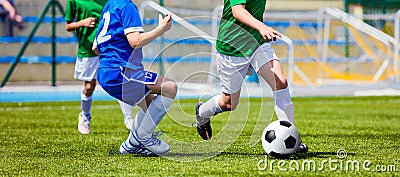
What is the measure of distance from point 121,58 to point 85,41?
8.18ft

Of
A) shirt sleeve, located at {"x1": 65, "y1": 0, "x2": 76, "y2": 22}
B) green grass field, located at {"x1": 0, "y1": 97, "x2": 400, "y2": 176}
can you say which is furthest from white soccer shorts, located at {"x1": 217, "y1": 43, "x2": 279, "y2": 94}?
shirt sleeve, located at {"x1": 65, "y1": 0, "x2": 76, "y2": 22}

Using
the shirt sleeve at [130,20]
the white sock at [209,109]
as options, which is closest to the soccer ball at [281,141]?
the white sock at [209,109]

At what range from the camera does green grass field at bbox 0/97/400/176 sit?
5.03 metres

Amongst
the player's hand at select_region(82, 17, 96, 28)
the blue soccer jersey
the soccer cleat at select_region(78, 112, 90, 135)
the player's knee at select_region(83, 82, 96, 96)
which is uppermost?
the blue soccer jersey

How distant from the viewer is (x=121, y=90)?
5629mm

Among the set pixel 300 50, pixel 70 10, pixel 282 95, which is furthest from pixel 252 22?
pixel 300 50

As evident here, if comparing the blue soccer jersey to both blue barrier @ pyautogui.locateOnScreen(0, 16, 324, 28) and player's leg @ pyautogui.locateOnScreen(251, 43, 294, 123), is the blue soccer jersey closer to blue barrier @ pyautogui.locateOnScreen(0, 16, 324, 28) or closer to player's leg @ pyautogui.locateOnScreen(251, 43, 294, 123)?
player's leg @ pyautogui.locateOnScreen(251, 43, 294, 123)

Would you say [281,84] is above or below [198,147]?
above

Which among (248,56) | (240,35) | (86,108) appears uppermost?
(240,35)

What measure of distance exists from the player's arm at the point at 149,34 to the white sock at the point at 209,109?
1.18 meters

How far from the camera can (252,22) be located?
18.3 ft

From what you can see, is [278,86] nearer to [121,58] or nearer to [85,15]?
[121,58]

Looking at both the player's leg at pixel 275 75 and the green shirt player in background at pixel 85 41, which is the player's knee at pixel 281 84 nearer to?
the player's leg at pixel 275 75

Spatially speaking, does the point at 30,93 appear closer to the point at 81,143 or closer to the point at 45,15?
the point at 45,15
